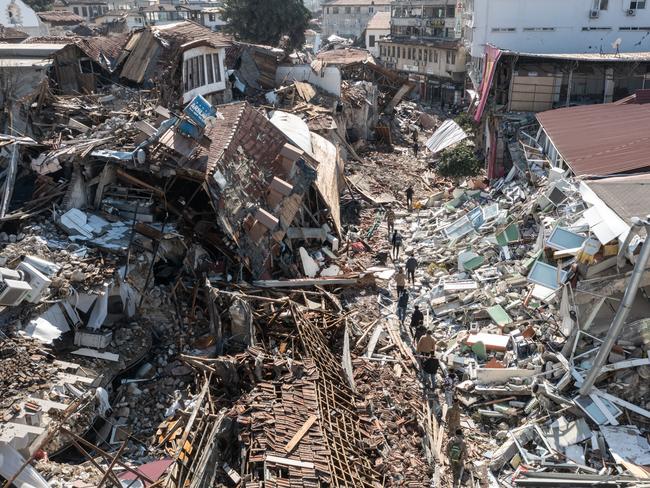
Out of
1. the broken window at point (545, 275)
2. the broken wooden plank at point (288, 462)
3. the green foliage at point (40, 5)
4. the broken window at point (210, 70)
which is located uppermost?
the green foliage at point (40, 5)

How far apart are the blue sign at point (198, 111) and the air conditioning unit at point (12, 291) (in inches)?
226

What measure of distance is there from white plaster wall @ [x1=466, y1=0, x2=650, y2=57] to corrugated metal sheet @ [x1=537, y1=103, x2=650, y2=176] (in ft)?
38.6

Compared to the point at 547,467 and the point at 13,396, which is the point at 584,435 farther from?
the point at 13,396

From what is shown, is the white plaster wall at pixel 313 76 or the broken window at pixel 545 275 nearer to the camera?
the broken window at pixel 545 275

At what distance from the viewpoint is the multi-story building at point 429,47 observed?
4538 centimetres

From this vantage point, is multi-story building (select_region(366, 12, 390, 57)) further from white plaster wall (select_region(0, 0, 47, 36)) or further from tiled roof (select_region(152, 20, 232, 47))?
tiled roof (select_region(152, 20, 232, 47))

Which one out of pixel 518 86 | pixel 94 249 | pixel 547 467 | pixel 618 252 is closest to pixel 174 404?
pixel 94 249

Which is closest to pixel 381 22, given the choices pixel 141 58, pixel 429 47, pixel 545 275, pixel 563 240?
pixel 429 47

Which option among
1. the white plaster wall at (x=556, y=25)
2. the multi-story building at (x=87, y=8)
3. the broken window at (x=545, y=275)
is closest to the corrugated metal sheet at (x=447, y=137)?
the white plaster wall at (x=556, y=25)

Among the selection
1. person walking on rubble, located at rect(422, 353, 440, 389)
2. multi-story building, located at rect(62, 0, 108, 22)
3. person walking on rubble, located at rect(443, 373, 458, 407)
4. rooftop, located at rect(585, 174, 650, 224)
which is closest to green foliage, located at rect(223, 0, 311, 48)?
rooftop, located at rect(585, 174, 650, 224)

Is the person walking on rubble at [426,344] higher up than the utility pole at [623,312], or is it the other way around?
the utility pole at [623,312]

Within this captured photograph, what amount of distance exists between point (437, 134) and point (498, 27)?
8278mm

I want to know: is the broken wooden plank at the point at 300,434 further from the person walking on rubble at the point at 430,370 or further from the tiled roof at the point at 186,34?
the tiled roof at the point at 186,34

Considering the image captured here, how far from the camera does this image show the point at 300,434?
9.38 m
